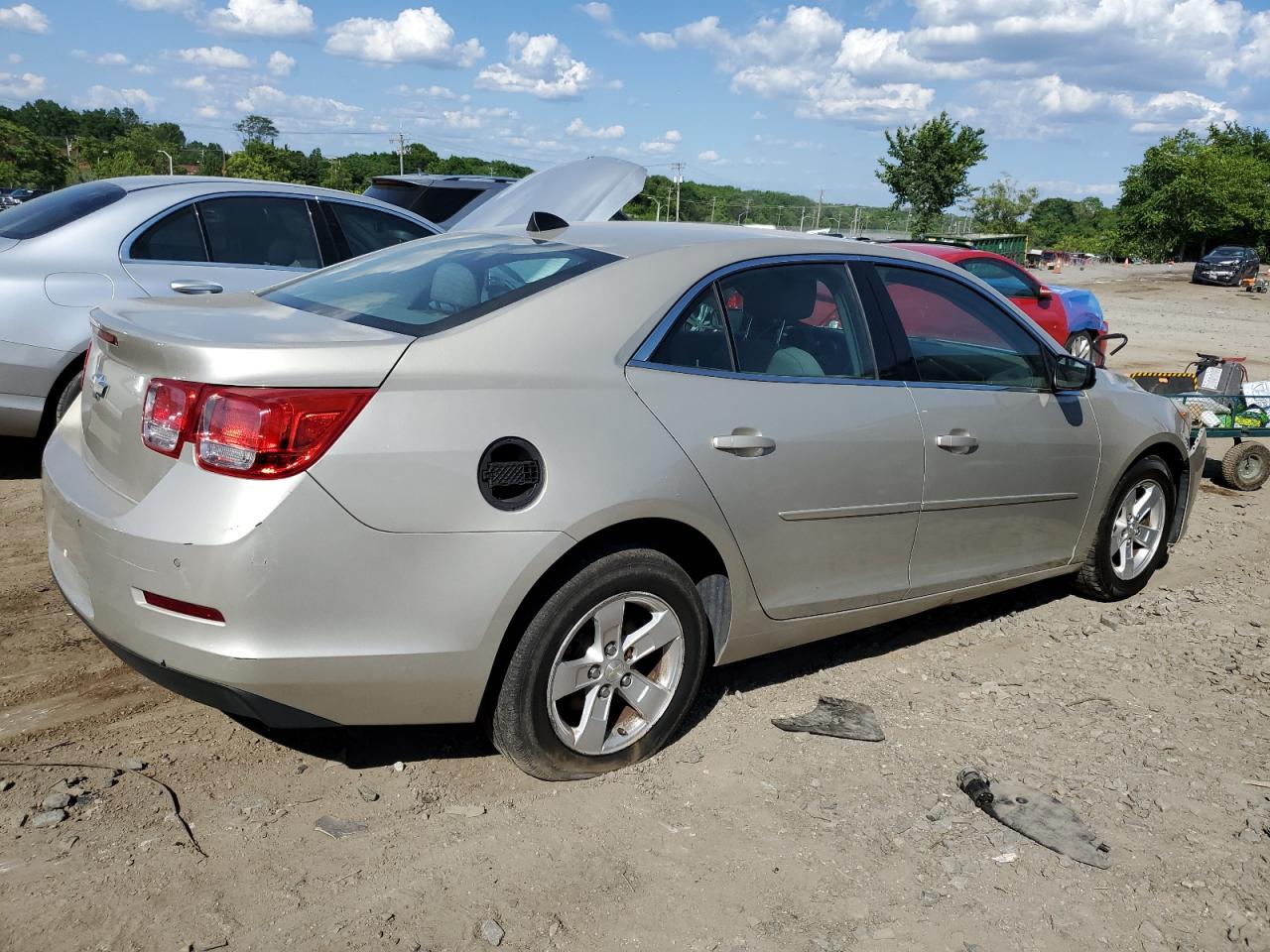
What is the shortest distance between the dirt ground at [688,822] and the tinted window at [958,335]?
1206 millimetres

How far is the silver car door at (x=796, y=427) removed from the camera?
3.44 meters

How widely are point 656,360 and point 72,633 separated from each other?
2.54 meters

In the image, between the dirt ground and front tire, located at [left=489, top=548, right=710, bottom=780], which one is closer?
the dirt ground

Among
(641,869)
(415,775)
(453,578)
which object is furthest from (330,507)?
(641,869)

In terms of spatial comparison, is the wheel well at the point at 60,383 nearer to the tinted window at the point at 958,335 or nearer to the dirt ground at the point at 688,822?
the dirt ground at the point at 688,822

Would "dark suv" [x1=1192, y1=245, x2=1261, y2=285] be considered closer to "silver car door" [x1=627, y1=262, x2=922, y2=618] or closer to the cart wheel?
the cart wheel

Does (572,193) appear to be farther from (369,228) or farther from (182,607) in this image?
(182,607)

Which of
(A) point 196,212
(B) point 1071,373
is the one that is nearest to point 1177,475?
(B) point 1071,373

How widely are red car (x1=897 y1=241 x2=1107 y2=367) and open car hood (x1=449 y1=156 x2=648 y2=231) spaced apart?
365cm

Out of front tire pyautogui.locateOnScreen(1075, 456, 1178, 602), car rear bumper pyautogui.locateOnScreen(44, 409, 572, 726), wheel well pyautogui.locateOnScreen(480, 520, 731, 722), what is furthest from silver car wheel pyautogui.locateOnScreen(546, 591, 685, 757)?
front tire pyautogui.locateOnScreen(1075, 456, 1178, 602)

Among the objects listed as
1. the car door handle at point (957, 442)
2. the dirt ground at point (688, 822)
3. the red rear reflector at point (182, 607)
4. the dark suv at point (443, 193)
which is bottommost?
the dirt ground at point (688, 822)

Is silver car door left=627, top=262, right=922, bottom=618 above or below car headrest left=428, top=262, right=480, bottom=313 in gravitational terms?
below

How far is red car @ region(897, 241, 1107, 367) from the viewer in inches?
484

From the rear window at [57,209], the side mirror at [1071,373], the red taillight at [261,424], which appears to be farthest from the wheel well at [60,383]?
the side mirror at [1071,373]
